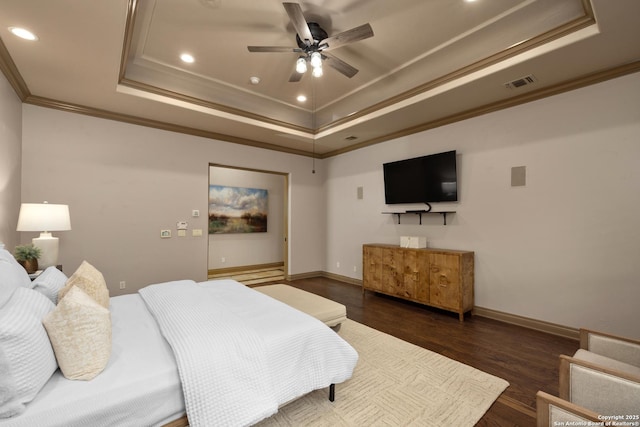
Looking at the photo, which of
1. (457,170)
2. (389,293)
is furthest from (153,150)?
(457,170)

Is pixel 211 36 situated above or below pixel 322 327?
above

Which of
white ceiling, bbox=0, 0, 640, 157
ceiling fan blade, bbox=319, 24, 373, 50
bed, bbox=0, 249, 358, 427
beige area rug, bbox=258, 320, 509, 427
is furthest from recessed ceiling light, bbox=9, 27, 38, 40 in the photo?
beige area rug, bbox=258, 320, 509, 427

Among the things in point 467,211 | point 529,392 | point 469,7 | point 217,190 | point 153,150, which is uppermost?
point 469,7

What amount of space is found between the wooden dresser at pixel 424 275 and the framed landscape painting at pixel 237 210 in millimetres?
3449

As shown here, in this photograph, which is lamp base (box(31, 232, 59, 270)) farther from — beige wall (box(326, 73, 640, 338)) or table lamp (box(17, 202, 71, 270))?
beige wall (box(326, 73, 640, 338))

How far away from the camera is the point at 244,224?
698 centimetres

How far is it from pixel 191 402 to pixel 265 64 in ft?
11.5

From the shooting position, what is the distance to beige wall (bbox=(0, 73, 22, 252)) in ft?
9.18

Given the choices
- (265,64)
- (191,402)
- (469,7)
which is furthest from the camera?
(265,64)

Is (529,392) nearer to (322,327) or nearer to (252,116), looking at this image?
(322,327)

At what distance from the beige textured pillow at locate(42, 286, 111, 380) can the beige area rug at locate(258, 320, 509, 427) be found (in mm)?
1078

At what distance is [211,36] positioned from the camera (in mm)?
2938

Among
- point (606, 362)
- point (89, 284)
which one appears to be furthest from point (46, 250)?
point (606, 362)

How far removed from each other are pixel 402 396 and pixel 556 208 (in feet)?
9.31
